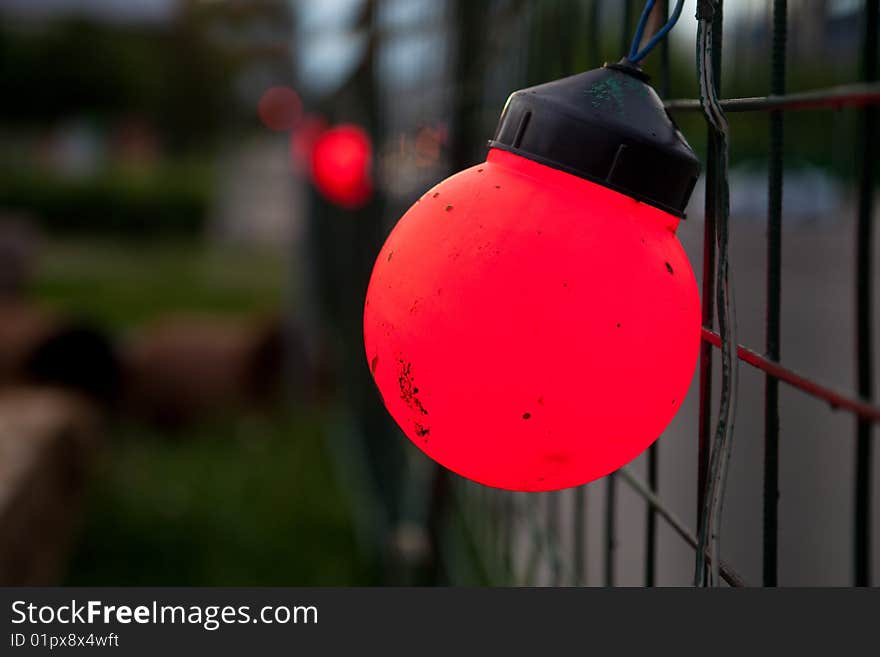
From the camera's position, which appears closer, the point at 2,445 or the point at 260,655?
the point at 260,655

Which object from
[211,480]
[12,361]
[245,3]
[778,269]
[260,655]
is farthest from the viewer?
[245,3]

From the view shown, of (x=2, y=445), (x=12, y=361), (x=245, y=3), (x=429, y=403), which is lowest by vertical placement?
(x=12, y=361)

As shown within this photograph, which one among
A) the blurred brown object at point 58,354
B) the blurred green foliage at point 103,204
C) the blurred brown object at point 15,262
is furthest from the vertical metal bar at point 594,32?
the blurred green foliage at point 103,204

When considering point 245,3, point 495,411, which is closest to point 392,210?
point 495,411

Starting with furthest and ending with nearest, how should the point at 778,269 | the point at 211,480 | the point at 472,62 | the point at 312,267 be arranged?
the point at 312,267
the point at 211,480
the point at 472,62
the point at 778,269

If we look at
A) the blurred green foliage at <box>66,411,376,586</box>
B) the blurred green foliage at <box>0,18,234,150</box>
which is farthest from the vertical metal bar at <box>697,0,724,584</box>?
the blurred green foliage at <box>0,18,234,150</box>

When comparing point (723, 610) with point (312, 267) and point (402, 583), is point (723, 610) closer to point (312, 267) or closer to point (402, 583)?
point (402, 583)

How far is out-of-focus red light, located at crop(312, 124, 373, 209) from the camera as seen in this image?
15.2 feet

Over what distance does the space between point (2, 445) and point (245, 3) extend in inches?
808

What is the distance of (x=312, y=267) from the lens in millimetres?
8469

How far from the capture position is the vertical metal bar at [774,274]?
88cm

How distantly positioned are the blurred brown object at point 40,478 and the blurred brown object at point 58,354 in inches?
70.2

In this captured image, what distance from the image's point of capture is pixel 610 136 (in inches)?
30.5

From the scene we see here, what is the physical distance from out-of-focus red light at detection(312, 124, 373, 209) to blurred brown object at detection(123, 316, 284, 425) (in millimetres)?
2780
